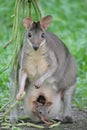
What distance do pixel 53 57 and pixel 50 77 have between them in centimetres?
21

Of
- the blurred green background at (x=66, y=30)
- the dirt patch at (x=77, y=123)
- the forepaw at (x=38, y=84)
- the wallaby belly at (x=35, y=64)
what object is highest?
the blurred green background at (x=66, y=30)

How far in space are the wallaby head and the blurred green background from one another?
46.0 inches

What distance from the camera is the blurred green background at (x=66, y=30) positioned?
27.9 ft

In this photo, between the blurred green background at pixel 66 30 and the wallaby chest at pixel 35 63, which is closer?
the wallaby chest at pixel 35 63

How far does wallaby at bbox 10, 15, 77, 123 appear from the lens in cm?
676

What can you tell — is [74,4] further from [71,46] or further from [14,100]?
[14,100]

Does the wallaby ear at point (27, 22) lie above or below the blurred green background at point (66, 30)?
below

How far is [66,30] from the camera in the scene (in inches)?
493

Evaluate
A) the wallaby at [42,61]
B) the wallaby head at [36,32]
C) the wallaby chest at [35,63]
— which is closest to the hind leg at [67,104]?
the wallaby at [42,61]

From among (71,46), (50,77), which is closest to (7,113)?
(50,77)

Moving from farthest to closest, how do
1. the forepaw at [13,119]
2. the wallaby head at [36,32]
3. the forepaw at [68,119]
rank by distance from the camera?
the forepaw at [68,119] → the forepaw at [13,119] → the wallaby head at [36,32]

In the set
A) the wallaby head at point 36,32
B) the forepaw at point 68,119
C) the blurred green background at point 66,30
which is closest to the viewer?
the wallaby head at point 36,32

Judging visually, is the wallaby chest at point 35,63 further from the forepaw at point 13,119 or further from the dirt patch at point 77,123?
the dirt patch at point 77,123

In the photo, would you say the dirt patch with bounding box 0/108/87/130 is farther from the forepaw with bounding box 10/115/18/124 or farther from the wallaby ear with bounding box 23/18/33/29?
the wallaby ear with bounding box 23/18/33/29
